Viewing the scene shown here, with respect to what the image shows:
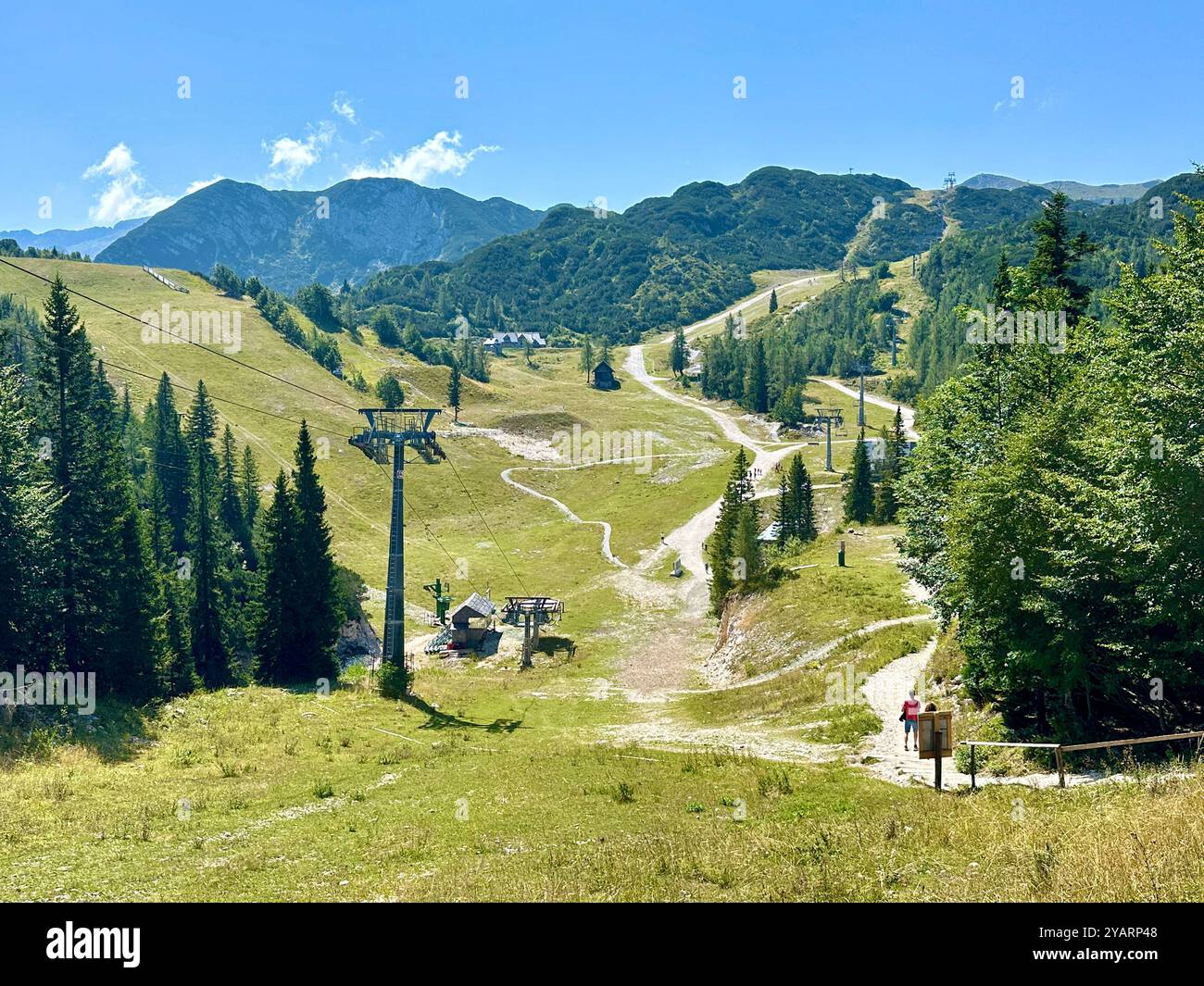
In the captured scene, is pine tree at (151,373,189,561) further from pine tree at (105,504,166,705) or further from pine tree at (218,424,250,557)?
pine tree at (105,504,166,705)

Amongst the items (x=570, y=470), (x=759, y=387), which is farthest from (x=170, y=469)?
(x=759, y=387)

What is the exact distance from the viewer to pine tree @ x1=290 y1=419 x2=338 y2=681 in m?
53.2

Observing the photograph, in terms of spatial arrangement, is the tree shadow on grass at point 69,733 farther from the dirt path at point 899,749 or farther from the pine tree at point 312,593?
the dirt path at point 899,749

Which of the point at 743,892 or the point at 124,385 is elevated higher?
the point at 124,385

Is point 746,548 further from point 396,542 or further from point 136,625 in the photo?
point 136,625

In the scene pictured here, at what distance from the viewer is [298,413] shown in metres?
151

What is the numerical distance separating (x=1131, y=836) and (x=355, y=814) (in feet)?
60.3
